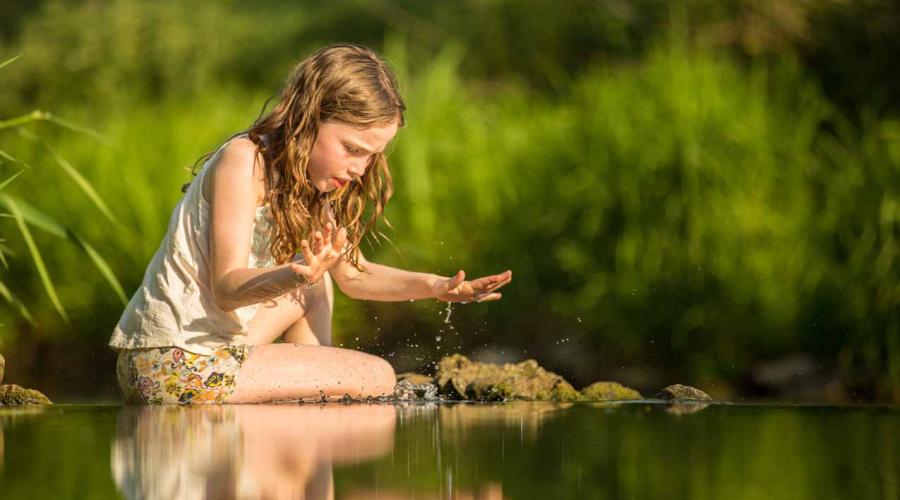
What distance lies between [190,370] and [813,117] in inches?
112

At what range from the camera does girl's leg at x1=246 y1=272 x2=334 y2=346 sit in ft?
13.0

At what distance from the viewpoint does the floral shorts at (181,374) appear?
378cm

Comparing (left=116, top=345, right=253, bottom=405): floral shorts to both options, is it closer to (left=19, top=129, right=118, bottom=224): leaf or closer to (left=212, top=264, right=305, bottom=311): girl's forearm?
(left=212, top=264, right=305, bottom=311): girl's forearm

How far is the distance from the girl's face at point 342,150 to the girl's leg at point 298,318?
0.41m

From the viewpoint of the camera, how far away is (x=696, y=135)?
5.19m

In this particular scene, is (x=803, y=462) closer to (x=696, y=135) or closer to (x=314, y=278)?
(x=314, y=278)

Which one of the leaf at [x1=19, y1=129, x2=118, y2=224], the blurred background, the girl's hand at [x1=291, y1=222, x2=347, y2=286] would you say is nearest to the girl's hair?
the girl's hand at [x1=291, y1=222, x2=347, y2=286]

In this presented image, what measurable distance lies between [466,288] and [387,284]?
0.41 m

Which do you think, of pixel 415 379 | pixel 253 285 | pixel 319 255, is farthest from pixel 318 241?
pixel 415 379

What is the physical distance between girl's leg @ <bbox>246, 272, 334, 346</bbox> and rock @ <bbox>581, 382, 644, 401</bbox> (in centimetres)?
82

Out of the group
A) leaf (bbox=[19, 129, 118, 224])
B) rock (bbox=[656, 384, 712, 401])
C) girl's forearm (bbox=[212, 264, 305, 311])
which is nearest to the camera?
leaf (bbox=[19, 129, 118, 224])

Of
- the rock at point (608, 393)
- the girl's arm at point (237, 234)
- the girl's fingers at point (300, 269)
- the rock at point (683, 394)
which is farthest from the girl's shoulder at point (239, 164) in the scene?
the rock at point (683, 394)

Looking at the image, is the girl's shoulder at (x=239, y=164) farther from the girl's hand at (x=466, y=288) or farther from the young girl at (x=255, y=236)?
the girl's hand at (x=466, y=288)

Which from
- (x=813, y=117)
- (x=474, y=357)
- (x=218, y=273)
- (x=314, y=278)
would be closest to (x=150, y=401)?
(x=218, y=273)
